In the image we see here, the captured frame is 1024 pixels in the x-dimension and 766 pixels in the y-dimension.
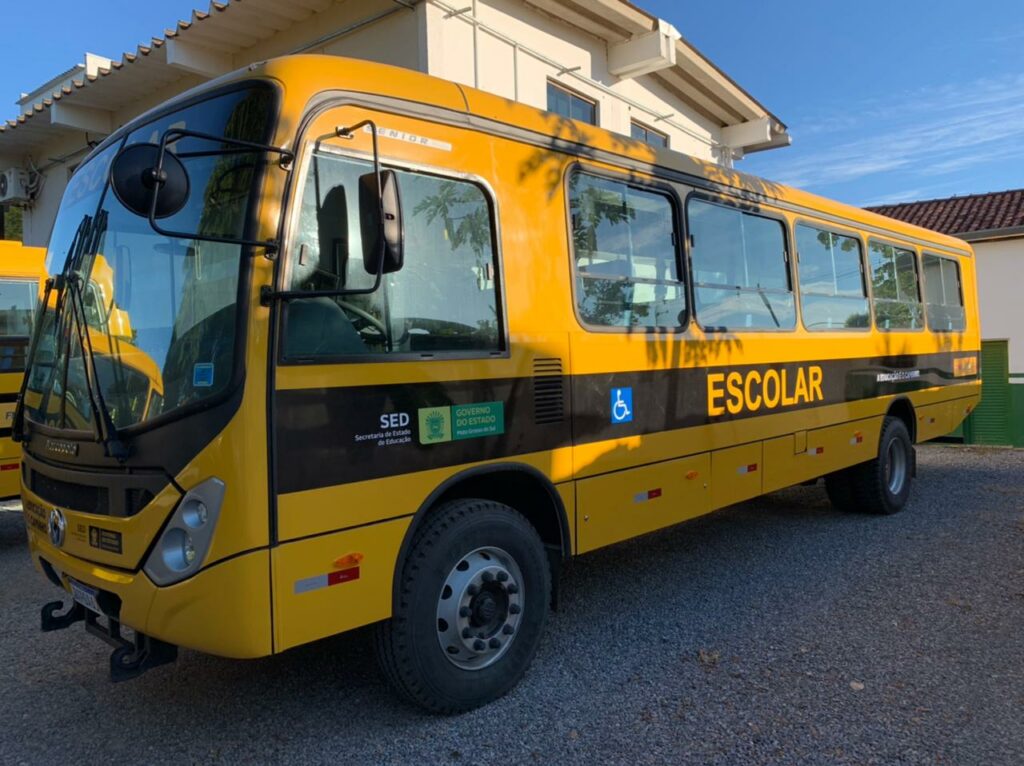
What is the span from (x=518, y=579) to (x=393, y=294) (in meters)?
1.52

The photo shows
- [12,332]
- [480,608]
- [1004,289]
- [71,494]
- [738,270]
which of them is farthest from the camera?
[1004,289]

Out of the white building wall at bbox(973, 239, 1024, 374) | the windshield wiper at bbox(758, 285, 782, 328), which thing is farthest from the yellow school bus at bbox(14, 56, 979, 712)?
the white building wall at bbox(973, 239, 1024, 374)

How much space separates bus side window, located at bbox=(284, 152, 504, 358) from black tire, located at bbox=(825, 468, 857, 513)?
515 centimetres

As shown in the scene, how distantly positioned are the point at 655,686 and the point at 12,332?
21.1 ft

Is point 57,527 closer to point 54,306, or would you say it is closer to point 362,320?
point 54,306

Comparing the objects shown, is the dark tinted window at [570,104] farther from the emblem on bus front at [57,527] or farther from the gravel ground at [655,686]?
the emblem on bus front at [57,527]

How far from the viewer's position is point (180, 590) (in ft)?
9.46

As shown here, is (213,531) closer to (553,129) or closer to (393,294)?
(393,294)

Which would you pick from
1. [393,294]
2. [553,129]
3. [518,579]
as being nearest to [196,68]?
[553,129]

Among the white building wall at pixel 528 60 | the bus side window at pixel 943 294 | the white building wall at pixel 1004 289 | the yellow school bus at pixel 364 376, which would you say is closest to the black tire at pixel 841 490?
the bus side window at pixel 943 294

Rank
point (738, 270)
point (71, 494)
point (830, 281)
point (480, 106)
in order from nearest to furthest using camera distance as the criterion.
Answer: point (71, 494) < point (480, 106) < point (738, 270) < point (830, 281)

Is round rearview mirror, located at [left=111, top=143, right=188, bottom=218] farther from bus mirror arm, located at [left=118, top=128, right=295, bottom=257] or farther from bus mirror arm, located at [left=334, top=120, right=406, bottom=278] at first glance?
bus mirror arm, located at [left=334, top=120, right=406, bottom=278]

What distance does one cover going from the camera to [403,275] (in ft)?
11.2

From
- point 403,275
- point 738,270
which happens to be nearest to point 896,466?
point 738,270
